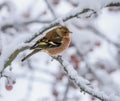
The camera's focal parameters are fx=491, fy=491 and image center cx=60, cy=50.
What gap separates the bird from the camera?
3.29 m

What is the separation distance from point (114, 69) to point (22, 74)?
108cm

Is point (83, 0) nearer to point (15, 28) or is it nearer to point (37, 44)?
point (37, 44)

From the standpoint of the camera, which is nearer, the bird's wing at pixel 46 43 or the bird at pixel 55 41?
the bird's wing at pixel 46 43

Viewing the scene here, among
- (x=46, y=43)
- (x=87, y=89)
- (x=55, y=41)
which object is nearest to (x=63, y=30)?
(x=55, y=41)

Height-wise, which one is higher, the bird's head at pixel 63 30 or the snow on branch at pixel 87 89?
the bird's head at pixel 63 30

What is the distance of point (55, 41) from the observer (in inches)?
138

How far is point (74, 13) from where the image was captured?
2.73 m

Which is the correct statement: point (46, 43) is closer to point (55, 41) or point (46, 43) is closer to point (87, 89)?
point (55, 41)

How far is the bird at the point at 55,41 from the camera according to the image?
3.29 meters

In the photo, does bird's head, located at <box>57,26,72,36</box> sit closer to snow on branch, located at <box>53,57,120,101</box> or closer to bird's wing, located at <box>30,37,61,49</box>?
bird's wing, located at <box>30,37,61,49</box>

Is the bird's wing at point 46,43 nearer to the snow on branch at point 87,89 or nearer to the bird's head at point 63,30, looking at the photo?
the bird's head at point 63,30

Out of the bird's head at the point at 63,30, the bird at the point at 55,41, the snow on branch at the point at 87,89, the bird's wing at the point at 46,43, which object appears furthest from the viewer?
the bird's head at the point at 63,30

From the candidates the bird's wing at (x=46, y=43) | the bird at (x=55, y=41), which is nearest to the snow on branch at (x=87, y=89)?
the bird's wing at (x=46, y=43)

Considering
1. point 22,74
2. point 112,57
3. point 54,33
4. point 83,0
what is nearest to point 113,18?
point 112,57
